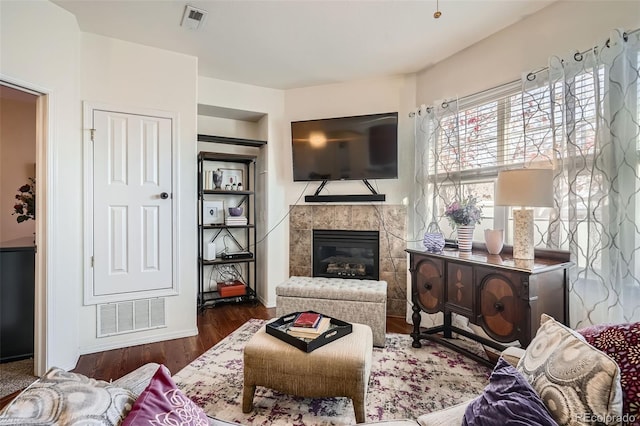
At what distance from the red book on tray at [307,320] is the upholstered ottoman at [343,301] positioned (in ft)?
2.20

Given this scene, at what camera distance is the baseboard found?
8.20 ft

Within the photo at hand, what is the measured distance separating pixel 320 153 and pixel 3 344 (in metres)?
3.12

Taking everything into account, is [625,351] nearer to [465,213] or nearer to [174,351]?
[465,213]

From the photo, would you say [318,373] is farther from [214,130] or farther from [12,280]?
[214,130]

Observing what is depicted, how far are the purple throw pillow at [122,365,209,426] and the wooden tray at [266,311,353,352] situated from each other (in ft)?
2.61

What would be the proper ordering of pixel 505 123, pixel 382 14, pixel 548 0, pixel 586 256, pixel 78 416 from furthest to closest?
pixel 505 123
pixel 382 14
pixel 548 0
pixel 586 256
pixel 78 416

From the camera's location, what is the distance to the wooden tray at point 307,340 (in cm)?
160

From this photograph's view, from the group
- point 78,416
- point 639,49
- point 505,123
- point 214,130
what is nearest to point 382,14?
point 505,123

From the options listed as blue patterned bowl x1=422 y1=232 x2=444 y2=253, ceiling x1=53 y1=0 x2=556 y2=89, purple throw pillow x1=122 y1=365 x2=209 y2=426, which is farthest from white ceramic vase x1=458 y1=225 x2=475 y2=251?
purple throw pillow x1=122 y1=365 x2=209 y2=426

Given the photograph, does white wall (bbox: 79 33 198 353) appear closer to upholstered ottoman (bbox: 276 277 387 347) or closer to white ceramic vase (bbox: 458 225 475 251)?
upholstered ottoman (bbox: 276 277 387 347)

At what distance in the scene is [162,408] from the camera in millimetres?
737

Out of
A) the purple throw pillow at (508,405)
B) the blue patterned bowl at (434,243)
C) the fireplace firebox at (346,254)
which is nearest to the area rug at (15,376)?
the fireplace firebox at (346,254)

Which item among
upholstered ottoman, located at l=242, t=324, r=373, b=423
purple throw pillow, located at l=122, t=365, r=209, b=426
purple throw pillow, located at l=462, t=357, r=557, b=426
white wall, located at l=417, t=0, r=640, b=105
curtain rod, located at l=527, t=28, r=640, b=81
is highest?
white wall, located at l=417, t=0, r=640, b=105

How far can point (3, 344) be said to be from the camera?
230 centimetres
